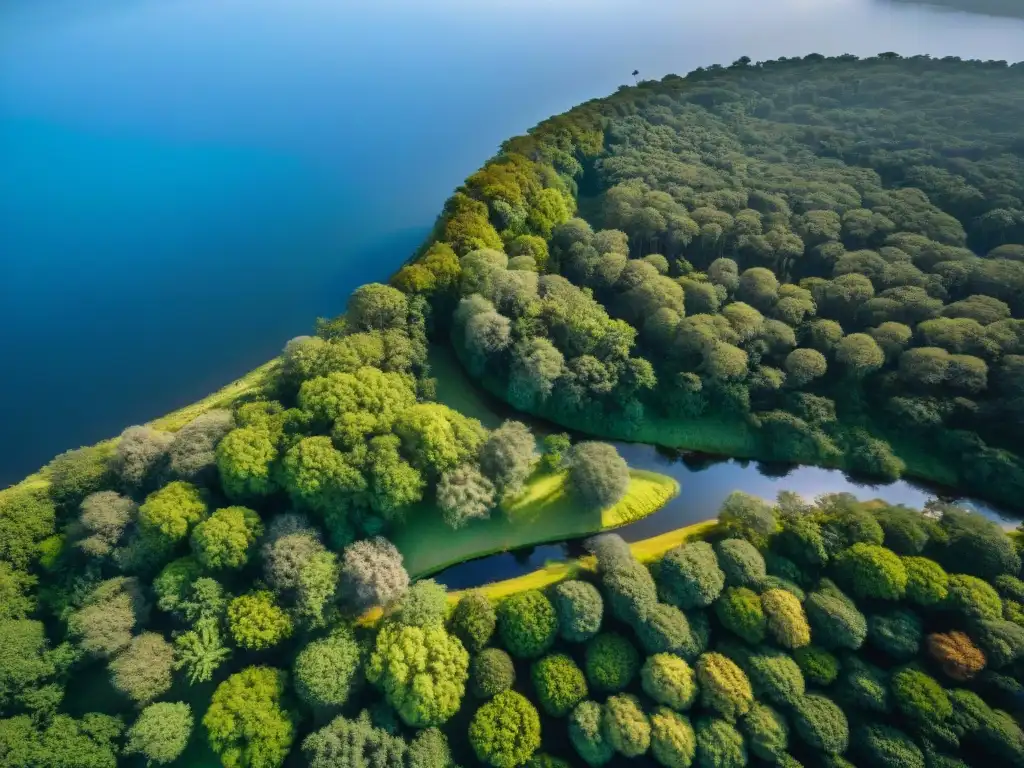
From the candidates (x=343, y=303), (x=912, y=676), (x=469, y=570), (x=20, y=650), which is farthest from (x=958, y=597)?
(x=343, y=303)

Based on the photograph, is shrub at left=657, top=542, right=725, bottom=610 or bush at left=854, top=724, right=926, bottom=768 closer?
bush at left=854, top=724, right=926, bottom=768

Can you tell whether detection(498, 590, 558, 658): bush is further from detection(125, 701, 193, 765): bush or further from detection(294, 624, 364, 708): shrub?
detection(125, 701, 193, 765): bush

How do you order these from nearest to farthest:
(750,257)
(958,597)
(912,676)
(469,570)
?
(912,676), (958,597), (469,570), (750,257)

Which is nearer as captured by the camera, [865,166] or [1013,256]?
[1013,256]

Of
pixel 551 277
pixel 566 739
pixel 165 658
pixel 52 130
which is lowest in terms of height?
pixel 566 739

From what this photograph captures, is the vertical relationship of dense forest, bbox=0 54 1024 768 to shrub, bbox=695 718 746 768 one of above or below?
above

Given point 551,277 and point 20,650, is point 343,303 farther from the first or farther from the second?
point 20,650

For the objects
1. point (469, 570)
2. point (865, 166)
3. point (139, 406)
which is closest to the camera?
point (469, 570)

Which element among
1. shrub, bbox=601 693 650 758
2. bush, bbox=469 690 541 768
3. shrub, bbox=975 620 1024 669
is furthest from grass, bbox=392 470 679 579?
shrub, bbox=975 620 1024 669
